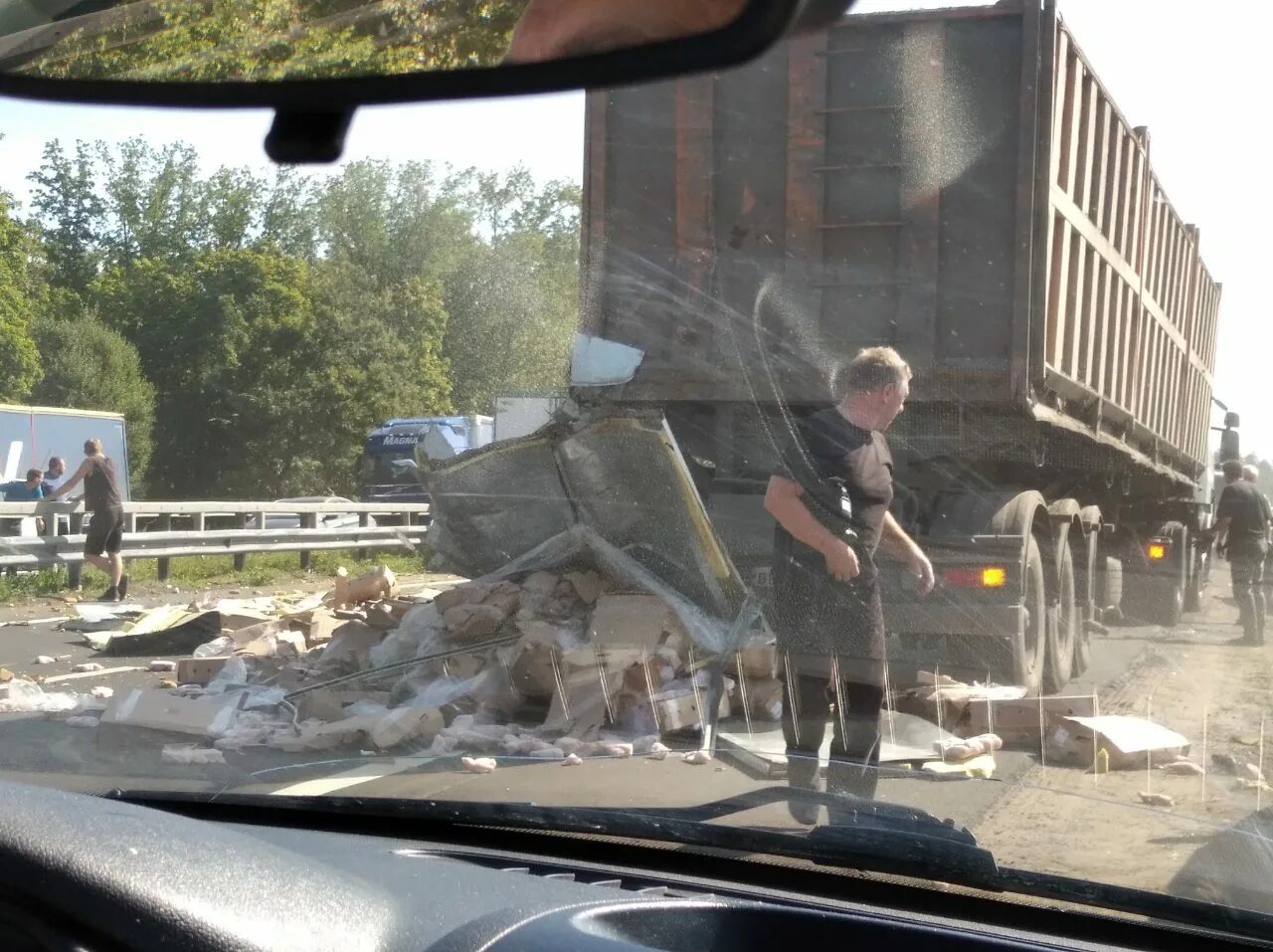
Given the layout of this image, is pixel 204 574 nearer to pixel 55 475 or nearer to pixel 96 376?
pixel 55 475

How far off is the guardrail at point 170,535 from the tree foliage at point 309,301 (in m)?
2.33

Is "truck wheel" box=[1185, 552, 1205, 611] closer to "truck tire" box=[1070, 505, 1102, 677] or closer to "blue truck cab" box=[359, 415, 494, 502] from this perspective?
"truck tire" box=[1070, 505, 1102, 677]

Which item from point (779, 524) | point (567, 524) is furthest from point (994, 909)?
point (567, 524)

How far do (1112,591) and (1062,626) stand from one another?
196cm

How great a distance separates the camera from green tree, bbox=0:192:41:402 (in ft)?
54.5

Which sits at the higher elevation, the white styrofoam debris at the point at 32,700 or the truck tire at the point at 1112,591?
the truck tire at the point at 1112,591

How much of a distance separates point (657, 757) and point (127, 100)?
3.07 m

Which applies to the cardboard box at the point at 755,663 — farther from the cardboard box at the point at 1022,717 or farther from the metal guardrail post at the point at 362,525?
the metal guardrail post at the point at 362,525

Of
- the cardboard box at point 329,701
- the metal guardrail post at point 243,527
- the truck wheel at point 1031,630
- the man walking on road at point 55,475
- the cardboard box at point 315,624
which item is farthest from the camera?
the man walking on road at point 55,475

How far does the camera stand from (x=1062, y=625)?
7852 millimetres

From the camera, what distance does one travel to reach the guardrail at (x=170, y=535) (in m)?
11.9

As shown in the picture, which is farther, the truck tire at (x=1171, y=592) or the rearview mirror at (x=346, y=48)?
the truck tire at (x=1171, y=592)

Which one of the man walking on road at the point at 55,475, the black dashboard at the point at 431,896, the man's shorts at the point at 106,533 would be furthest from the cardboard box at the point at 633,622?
the man walking on road at the point at 55,475

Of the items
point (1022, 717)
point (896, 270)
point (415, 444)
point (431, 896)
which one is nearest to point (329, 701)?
point (415, 444)
